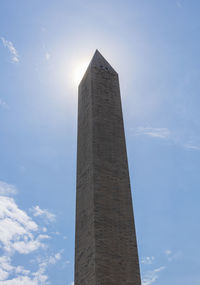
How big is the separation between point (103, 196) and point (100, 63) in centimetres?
614

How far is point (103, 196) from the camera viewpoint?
378 inches

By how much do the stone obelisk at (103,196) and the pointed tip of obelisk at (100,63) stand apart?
2.25 feet

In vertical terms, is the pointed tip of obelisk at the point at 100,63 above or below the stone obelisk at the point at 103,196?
above

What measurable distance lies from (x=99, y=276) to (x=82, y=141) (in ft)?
15.1

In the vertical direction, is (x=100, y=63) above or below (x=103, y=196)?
above

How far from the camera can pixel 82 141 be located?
37.9ft

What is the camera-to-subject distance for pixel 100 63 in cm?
1378

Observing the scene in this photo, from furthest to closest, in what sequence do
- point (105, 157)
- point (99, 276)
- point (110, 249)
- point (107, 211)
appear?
point (105, 157) < point (107, 211) < point (110, 249) < point (99, 276)

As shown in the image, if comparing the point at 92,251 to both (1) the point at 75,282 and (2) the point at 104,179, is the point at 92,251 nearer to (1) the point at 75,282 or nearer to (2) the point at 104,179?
(1) the point at 75,282

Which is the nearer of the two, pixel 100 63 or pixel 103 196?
pixel 103 196

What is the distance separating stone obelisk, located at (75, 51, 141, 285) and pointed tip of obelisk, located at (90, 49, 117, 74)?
69cm

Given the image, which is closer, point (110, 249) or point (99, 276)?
point (99, 276)

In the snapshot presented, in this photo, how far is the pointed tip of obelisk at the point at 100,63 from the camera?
13499 millimetres

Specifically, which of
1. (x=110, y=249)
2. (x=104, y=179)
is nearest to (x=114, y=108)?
(x=104, y=179)
